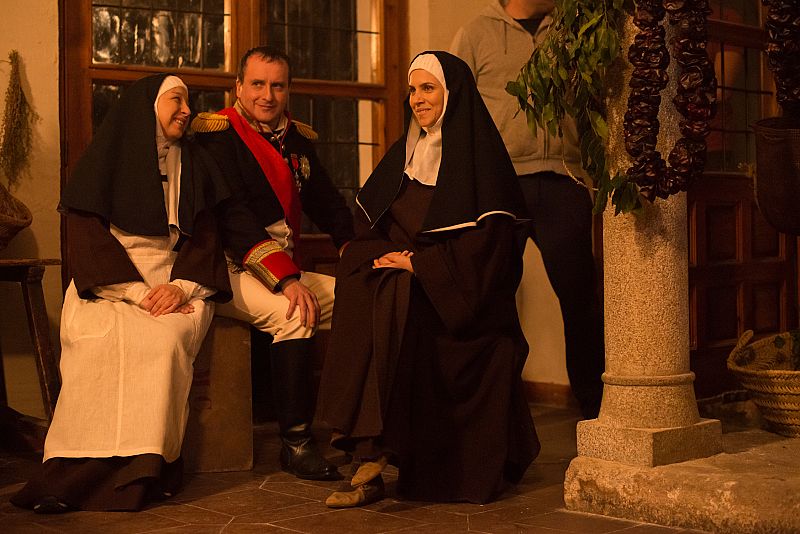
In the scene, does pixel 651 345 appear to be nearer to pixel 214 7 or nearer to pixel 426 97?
pixel 426 97

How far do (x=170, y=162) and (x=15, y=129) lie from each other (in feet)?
3.51

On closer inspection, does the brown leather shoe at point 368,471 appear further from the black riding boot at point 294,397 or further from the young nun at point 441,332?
the black riding boot at point 294,397

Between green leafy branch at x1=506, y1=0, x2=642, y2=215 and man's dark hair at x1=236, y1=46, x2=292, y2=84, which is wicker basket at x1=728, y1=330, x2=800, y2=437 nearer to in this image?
green leafy branch at x1=506, y1=0, x2=642, y2=215

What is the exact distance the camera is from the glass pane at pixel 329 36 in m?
5.78

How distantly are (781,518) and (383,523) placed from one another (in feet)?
3.79

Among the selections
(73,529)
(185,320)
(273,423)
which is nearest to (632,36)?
(185,320)

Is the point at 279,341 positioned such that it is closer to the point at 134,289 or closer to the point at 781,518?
the point at 134,289

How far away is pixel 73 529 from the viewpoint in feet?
11.4

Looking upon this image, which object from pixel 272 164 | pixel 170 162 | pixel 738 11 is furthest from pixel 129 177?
pixel 738 11

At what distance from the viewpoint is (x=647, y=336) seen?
3.62 meters

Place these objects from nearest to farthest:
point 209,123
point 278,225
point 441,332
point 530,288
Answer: point 441,332
point 209,123
point 278,225
point 530,288

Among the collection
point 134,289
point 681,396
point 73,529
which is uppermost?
point 134,289

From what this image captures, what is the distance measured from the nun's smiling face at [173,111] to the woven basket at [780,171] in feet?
6.89

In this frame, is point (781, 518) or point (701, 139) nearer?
point (781, 518)
